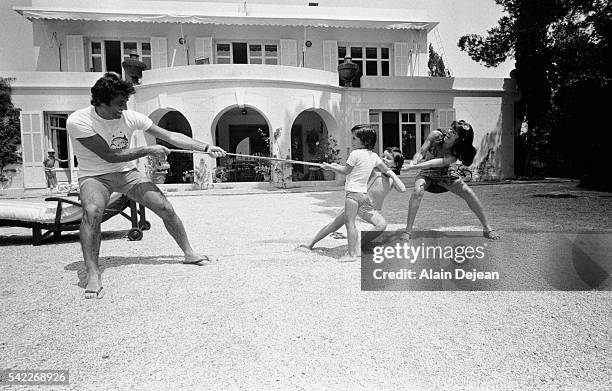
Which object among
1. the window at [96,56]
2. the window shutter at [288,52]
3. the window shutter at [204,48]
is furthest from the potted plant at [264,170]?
the window at [96,56]

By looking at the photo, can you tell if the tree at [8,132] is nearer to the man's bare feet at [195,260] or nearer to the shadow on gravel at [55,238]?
the shadow on gravel at [55,238]

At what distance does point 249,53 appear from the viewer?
20062 mm

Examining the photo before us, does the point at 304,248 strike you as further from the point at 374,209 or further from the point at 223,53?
the point at 223,53

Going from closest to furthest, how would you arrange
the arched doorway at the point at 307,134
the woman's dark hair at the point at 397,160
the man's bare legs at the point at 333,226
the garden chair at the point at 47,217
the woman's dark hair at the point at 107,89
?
the woman's dark hair at the point at 107,89 < the man's bare legs at the point at 333,226 < the woman's dark hair at the point at 397,160 < the garden chair at the point at 47,217 < the arched doorway at the point at 307,134

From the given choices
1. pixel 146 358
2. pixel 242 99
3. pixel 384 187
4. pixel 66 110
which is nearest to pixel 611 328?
pixel 384 187

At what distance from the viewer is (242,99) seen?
52.7ft

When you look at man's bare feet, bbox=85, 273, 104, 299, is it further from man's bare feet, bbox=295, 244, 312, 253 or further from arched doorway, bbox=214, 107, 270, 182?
arched doorway, bbox=214, 107, 270, 182

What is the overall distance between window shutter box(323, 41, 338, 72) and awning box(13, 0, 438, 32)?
937 mm

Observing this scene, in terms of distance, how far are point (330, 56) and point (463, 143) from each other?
15916 millimetres

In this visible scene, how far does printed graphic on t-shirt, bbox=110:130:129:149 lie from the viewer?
12.9 feet

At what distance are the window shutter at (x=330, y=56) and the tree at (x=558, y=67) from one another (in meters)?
5.36

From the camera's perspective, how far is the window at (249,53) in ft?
65.4

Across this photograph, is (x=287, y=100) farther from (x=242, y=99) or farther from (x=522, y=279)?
(x=522, y=279)

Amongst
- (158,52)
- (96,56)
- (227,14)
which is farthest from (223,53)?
(96,56)
